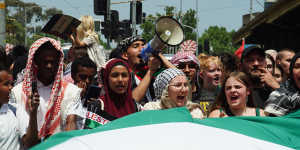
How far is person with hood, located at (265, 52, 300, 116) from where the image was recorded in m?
3.31

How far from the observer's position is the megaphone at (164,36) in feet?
16.8

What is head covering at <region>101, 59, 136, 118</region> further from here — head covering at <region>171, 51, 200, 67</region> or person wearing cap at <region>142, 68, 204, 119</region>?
head covering at <region>171, 51, 200, 67</region>

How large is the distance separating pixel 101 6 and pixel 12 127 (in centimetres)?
921

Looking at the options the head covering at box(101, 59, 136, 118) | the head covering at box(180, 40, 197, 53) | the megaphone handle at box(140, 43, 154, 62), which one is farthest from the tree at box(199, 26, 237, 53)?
the head covering at box(101, 59, 136, 118)

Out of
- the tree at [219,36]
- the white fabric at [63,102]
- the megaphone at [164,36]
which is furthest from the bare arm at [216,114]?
the tree at [219,36]

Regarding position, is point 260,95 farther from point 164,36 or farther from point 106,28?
point 106,28

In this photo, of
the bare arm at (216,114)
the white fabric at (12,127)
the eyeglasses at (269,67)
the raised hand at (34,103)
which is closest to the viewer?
the white fabric at (12,127)

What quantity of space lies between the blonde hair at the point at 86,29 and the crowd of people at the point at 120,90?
969 millimetres

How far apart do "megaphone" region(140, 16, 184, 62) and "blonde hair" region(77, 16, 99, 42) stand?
1.42m

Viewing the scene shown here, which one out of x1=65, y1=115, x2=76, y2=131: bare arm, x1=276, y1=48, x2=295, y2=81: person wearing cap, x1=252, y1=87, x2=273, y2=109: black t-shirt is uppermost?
x1=276, y1=48, x2=295, y2=81: person wearing cap

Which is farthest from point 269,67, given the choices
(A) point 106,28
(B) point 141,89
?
(A) point 106,28

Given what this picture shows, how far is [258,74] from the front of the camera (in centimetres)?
489

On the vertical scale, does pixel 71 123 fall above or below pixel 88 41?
below

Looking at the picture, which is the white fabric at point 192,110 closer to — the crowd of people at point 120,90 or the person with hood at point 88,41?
the crowd of people at point 120,90
